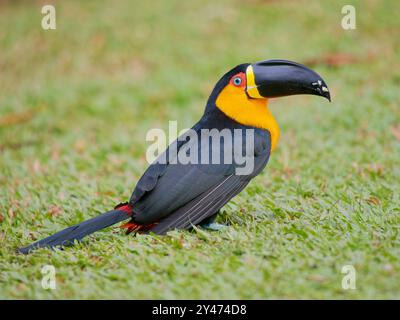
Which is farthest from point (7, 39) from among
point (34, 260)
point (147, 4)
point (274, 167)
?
point (34, 260)

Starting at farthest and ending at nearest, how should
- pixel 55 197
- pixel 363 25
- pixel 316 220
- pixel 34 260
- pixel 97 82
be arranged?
pixel 363 25, pixel 97 82, pixel 55 197, pixel 316 220, pixel 34 260

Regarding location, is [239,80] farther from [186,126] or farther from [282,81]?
[186,126]

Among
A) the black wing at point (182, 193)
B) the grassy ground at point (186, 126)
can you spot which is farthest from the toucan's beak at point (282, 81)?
the grassy ground at point (186, 126)

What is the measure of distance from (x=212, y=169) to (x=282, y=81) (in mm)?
761

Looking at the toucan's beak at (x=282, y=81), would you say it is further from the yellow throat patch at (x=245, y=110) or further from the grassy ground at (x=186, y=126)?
the grassy ground at (x=186, y=126)

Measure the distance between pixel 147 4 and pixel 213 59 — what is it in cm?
288

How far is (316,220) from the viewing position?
3963 mm

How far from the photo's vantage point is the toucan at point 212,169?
3822 millimetres

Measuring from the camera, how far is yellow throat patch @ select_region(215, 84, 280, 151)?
4.18 m

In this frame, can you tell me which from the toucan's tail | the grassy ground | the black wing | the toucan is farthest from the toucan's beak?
the toucan's tail

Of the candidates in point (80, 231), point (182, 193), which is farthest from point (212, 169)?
point (80, 231)

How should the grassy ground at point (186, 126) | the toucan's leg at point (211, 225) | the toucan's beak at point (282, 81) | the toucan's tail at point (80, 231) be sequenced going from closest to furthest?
1. the grassy ground at point (186, 126)
2. the toucan's tail at point (80, 231)
3. the toucan's leg at point (211, 225)
4. the toucan's beak at point (282, 81)

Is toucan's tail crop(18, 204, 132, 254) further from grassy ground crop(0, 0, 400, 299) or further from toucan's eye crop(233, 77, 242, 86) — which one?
toucan's eye crop(233, 77, 242, 86)

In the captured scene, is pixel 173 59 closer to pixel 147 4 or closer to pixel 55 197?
pixel 147 4
